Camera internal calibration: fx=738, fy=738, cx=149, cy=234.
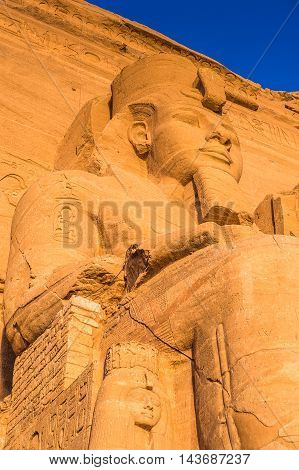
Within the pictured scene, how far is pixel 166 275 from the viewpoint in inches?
142

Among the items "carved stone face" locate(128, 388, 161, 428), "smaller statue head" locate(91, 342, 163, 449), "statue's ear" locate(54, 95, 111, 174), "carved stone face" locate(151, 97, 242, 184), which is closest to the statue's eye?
"carved stone face" locate(151, 97, 242, 184)

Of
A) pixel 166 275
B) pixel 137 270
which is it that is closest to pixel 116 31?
pixel 137 270

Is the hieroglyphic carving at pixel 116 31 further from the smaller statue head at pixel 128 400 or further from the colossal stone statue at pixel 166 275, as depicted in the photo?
the smaller statue head at pixel 128 400

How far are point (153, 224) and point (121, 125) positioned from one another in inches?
55.4

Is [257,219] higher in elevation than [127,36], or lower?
lower

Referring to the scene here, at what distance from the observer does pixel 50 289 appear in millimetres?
4043

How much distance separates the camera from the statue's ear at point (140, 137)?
5.77m

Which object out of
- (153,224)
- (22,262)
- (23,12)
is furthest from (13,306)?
(23,12)

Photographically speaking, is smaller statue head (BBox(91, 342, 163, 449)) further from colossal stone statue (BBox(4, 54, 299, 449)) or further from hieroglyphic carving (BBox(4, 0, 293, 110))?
hieroglyphic carving (BBox(4, 0, 293, 110))

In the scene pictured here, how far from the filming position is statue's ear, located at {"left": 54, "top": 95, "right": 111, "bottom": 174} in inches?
223

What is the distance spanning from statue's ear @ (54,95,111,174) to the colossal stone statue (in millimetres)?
23

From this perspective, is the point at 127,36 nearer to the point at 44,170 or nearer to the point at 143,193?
the point at 44,170

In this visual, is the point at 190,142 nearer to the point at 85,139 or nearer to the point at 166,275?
the point at 85,139

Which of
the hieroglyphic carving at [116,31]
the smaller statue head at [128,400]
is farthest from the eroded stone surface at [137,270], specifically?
the hieroglyphic carving at [116,31]
